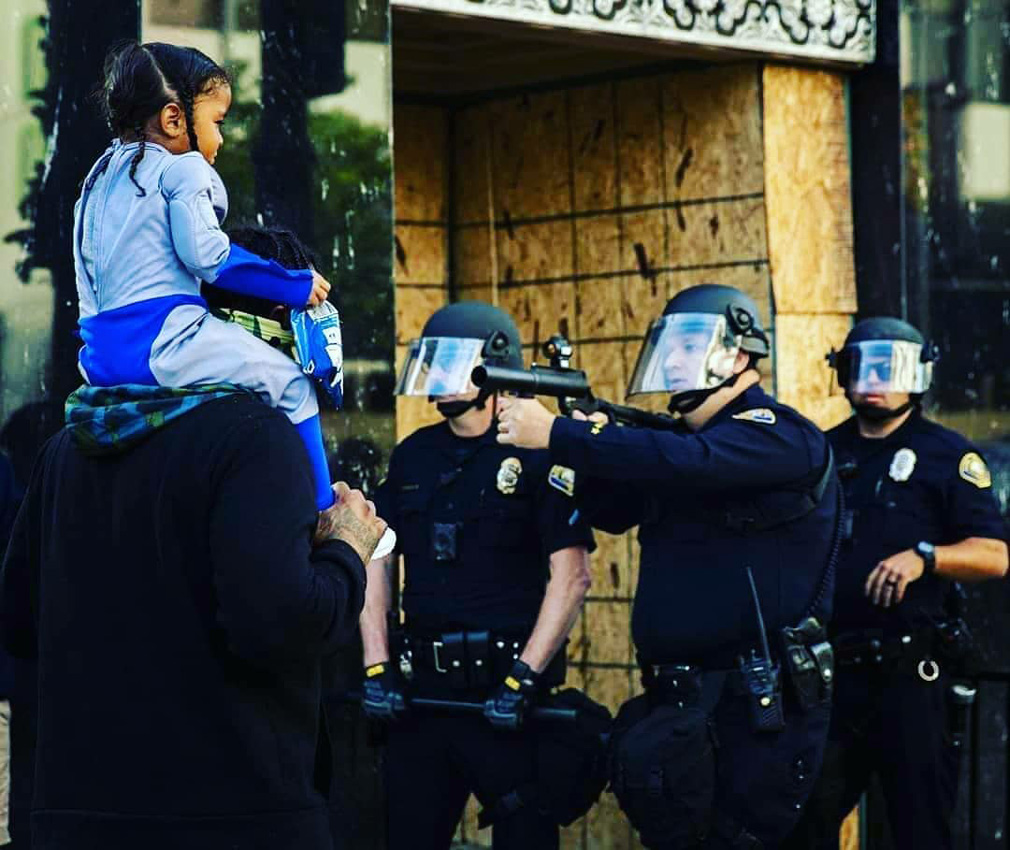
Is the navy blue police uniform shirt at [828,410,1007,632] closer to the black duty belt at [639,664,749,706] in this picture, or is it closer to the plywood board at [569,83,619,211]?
the black duty belt at [639,664,749,706]

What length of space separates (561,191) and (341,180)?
1984mm

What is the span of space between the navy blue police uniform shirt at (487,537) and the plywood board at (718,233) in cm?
187

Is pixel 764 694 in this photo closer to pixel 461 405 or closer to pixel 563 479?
pixel 563 479

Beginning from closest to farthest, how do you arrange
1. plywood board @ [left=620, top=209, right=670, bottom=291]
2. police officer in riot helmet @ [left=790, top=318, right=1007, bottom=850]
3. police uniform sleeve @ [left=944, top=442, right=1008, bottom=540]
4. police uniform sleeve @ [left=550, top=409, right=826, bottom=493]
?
police uniform sleeve @ [left=550, top=409, right=826, bottom=493]
police officer in riot helmet @ [left=790, top=318, right=1007, bottom=850]
police uniform sleeve @ [left=944, top=442, right=1008, bottom=540]
plywood board @ [left=620, top=209, right=670, bottom=291]

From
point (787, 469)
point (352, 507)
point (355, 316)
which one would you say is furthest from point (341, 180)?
point (352, 507)

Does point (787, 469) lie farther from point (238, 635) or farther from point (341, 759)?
point (238, 635)

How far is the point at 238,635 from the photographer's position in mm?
2711

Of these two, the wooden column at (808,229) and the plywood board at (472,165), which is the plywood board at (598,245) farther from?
the wooden column at (808,229)

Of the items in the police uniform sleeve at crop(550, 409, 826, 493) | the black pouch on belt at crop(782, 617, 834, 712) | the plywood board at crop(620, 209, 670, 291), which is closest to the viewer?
the police uniform sleeve at crop(550, 409, 826, 493)

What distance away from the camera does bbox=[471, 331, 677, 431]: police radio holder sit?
4809 millimetres

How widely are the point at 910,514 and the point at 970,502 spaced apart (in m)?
0.20

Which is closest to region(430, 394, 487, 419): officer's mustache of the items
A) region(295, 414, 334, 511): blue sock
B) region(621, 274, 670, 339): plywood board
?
region(621, 274, 670, 339): plywood board

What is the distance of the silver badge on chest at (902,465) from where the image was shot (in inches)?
251

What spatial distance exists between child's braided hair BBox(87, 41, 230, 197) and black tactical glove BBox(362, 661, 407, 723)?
2999 mm
